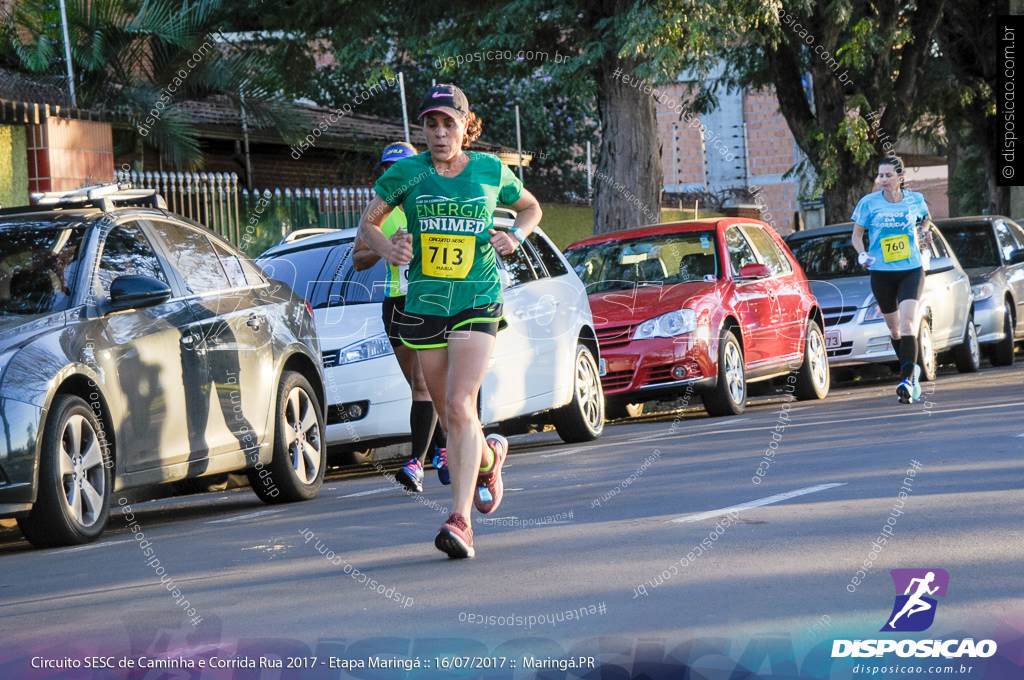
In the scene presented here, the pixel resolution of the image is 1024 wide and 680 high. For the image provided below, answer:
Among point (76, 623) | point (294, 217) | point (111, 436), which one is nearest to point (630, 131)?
point (294, 217)

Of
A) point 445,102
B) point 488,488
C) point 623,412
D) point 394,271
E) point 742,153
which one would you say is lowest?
point 623,412

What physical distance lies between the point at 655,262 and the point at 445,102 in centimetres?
747

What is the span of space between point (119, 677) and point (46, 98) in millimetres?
13705

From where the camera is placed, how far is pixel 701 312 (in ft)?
43.9

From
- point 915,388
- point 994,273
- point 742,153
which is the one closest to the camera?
point 915,388

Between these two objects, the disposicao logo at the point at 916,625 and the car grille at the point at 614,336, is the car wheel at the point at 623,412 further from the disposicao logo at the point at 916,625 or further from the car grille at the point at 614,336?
the disposicao logo at the point at 916,625

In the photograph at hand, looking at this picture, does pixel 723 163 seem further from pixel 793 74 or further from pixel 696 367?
pixel 696 367

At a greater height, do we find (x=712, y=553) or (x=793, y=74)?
(x=793, y=74)

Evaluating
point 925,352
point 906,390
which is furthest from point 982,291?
point 906,390

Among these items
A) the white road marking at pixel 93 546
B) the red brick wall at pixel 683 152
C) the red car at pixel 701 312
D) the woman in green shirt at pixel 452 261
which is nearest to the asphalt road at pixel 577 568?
the white road marking at pixel 93 546

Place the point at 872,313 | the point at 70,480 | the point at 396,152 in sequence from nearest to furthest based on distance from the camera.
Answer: the point at 70,480, the point at 396,152, the point at 872,313

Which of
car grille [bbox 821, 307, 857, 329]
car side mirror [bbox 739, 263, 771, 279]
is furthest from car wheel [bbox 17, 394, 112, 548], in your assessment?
car grille [bbox 821, 307, 857, 329]

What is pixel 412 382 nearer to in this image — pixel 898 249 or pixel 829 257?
pixel 898 249

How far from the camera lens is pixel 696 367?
13266 mm
